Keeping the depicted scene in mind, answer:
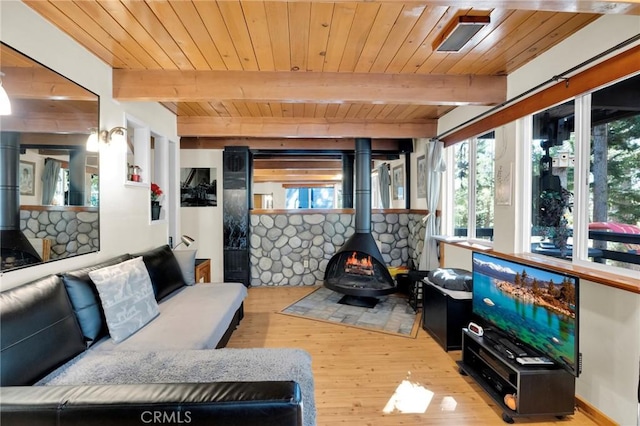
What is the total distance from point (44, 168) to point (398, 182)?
4881 mm

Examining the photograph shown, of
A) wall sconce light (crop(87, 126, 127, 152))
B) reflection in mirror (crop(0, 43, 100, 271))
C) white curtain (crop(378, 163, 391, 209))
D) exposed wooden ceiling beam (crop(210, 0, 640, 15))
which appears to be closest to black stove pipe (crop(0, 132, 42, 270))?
reflection in mirror (crop(0, 43, 100, 271))

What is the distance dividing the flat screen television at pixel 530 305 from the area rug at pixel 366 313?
1.00 metres

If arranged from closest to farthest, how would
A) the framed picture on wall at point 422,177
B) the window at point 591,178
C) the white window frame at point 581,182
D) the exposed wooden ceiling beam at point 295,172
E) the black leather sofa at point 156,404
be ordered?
the black leather sofa at point 156,404 < the window at point 591,178 < the white window frame at point 581,182 < the framed picture on wall at point 422,177 < the exposed wooden ceiling beam at point 295,172

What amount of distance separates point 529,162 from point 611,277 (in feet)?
3.74

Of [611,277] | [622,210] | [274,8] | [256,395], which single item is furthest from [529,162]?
[256,395]

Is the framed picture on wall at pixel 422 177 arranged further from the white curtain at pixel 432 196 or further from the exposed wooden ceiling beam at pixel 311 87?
the exposed wooden ceiling beam at pixel 311 87

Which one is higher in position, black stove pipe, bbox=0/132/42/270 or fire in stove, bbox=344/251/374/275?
black stove pipe, bbox=0/132/42/270

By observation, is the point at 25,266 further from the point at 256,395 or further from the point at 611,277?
the point at 611,277

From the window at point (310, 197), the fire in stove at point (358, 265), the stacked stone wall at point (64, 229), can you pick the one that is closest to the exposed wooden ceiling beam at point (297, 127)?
the fire in stove at point (358, 265)

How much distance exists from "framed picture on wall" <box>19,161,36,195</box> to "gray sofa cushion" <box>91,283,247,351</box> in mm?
961

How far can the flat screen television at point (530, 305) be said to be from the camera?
5.59 feet

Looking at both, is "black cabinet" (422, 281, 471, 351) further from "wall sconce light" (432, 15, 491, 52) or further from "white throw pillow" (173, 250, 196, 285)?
"white throw pillow" (173, 250, 196, 285)

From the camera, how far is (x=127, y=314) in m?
2.00

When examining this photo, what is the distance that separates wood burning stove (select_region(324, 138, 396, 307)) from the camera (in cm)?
393
